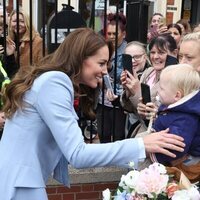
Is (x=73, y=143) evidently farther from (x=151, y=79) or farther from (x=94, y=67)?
(x=151, y=79)

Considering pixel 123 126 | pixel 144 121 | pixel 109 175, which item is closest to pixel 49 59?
pixel 144 121

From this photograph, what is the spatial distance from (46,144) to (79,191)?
1623 mm

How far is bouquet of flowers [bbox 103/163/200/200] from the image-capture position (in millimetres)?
2006

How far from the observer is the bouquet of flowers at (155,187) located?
79.0 inches

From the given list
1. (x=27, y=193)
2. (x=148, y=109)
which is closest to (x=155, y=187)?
(x=27, y=193)

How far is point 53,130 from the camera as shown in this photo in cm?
203

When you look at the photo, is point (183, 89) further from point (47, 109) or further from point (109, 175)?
point (109, 175)

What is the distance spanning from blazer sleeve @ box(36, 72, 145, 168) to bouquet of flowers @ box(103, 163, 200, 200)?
85mm

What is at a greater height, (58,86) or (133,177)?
(58,86)

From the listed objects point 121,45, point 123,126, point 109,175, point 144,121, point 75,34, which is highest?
point 75,34

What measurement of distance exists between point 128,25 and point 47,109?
2.97 metres

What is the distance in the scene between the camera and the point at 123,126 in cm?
419

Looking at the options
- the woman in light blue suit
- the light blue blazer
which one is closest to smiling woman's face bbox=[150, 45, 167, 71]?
the woman in light blue suit

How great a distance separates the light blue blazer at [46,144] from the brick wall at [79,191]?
140 centimetres
